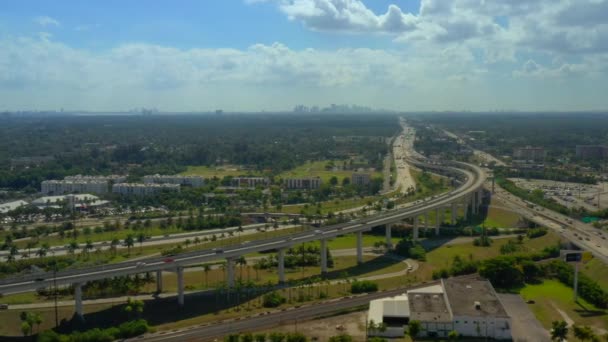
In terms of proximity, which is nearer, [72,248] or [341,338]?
[341,338]

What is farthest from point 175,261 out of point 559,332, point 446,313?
point 559,332

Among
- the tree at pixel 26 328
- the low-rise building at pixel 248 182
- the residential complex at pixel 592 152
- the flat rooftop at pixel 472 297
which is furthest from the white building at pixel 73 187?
the residential complex at pixel 592 152

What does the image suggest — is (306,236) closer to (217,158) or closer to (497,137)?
(217,158)

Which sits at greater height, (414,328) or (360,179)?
(360,179)

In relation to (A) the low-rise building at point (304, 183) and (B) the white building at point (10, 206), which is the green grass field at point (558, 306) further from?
(B) the white building at point (10, 206)

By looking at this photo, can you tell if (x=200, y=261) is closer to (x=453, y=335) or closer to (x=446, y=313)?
(x=446, y=313)
